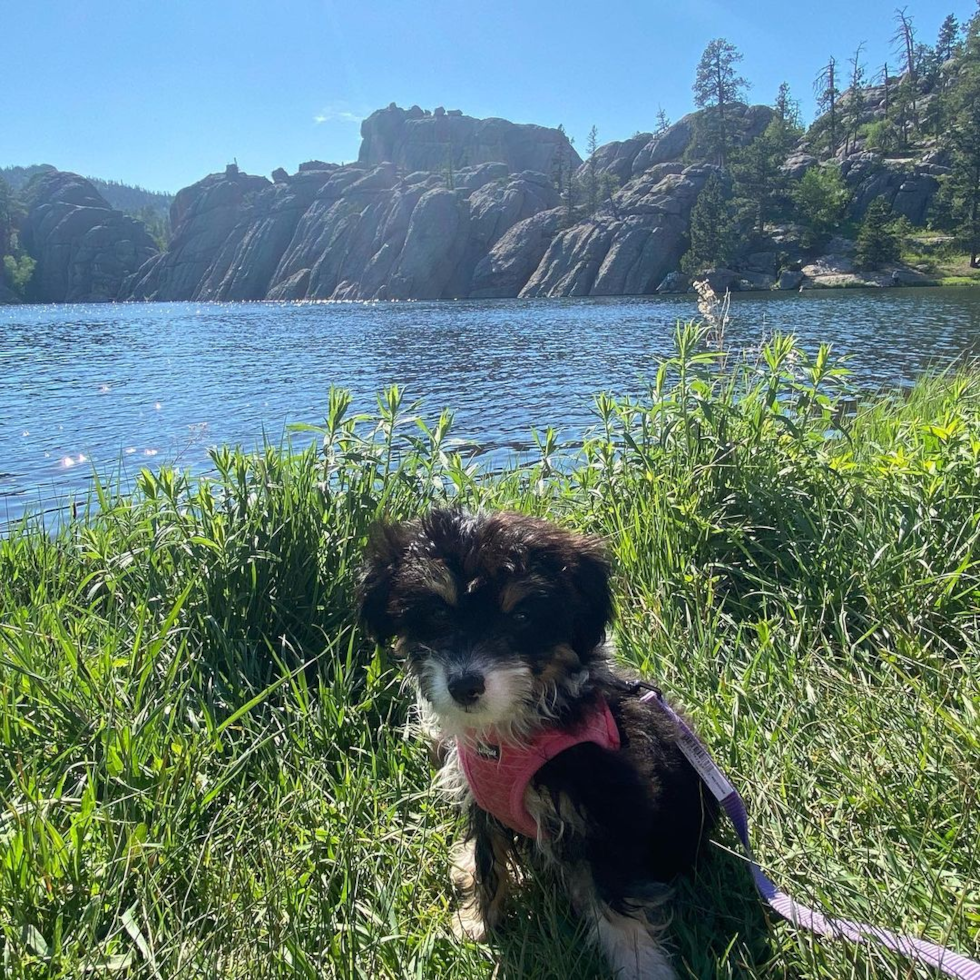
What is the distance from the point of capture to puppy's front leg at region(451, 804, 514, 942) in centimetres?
262

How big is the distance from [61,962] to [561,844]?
1.63 metres

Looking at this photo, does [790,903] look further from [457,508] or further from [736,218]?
[736,218]

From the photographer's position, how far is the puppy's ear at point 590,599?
8.20 feet

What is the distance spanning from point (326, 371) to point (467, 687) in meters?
27.7

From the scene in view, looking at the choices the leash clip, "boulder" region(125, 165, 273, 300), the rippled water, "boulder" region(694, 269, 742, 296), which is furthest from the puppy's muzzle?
"boulder" region(125, 165, 273, 300)

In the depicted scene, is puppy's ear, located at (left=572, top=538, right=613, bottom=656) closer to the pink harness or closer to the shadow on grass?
the pink harness

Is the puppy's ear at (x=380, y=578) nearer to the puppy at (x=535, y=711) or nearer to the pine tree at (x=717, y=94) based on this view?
the puppy at (x=535, y=711)

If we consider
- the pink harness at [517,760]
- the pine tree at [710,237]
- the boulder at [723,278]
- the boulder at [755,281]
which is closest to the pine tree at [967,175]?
the boulder at [755,281]

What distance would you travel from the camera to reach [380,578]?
8.54ft

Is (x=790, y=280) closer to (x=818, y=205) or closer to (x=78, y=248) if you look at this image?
(x=818, y=205)

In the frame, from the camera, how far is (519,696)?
2.27 meters

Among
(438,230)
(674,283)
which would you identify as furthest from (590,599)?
(438,230)

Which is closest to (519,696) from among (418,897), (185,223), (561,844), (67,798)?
(561,844)

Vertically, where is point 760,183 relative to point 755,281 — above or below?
above
